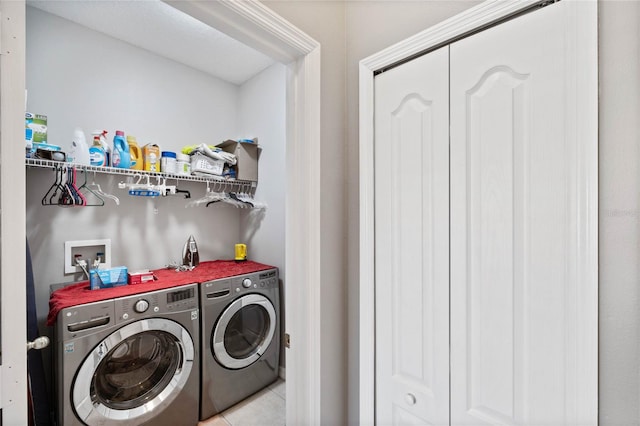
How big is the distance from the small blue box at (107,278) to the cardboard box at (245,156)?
115 cm

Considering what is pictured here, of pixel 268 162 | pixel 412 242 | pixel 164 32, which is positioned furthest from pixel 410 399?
pixel 164 32

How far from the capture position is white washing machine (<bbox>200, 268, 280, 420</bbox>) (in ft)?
6.19

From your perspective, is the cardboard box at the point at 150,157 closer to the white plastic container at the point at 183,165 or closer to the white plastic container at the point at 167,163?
the white plastic container at the point at 167,163

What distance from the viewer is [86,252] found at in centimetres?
195

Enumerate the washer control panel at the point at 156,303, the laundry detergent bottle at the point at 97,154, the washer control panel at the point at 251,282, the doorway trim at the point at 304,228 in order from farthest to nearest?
1. the washer control panel at the point at 251,282
2. the laundry detergent bottle at the point at 97,154
3. the washer control panel at the point at 156,303
4. the doorway trim at the point at 304,228

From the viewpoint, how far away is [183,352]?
5.77 feet

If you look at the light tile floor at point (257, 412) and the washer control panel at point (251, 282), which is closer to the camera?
the light tile floor at point (257, 412)

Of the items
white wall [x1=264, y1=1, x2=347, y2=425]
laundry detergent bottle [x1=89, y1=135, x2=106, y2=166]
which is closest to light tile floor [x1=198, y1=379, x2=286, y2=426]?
white wall [x1=264, y1=1, x2=347, y2=425]

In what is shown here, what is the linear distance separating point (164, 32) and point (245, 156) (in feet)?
3.51

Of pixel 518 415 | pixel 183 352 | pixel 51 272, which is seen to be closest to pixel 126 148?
pixel 51 272

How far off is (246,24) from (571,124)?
926mm

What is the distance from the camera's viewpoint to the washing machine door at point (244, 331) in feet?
6.43

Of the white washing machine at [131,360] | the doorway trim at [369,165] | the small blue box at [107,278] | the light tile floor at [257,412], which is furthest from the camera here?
the light tile floor at [257,412]

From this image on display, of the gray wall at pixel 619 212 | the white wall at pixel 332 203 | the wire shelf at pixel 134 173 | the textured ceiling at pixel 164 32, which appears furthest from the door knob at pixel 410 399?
the textured ceiling at pixel 164 32
